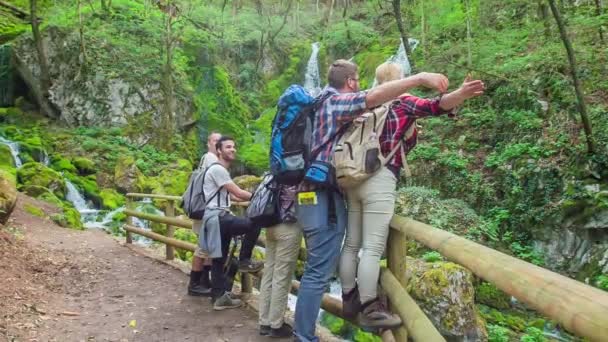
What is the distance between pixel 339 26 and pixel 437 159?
1686cm

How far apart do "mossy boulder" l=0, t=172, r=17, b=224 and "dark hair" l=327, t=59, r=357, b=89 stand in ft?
23.0

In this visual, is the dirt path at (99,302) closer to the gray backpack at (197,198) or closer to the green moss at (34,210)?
the gray backpack at (197,198)

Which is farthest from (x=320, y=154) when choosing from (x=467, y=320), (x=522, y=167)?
(x=522, y=167)

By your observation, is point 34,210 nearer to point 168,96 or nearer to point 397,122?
point 168,96

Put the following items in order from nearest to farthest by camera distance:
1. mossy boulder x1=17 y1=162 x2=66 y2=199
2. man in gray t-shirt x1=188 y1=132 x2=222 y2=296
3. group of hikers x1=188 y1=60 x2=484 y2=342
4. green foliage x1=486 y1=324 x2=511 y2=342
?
group of hikers x1=188 y1=60 x2=484 y2=342 < man in gray t-shirt x1=188 y1=132 x2=222 y2=296 < green foliage x1=486 y1=324 x2=511 y2=342 < mossy boulder x1=17 y1=162 x2=66 y2=199

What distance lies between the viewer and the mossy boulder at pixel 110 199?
1448 cm

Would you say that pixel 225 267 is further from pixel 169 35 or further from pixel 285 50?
pixel 285 50

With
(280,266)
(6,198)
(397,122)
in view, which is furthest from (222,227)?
(6,198)

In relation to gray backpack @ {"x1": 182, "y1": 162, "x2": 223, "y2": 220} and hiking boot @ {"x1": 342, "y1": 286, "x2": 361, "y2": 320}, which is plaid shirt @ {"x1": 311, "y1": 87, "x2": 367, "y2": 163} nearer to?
hiking boot @ {"x1": 342, "y1": 286, "x2": 361, "y2": 320}

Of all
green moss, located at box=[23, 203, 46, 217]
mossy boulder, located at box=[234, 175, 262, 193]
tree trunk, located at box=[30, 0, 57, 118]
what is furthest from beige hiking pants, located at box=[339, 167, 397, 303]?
tree trunk, located at box=[30, 0, 57, 118]

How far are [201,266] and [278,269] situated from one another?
1.78 meters

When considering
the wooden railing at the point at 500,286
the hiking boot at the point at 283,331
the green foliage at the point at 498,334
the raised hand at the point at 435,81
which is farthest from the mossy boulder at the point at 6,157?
the raised hand at the point at 435,81

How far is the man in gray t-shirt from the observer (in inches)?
190

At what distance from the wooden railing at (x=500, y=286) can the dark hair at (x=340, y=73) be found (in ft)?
2.97
